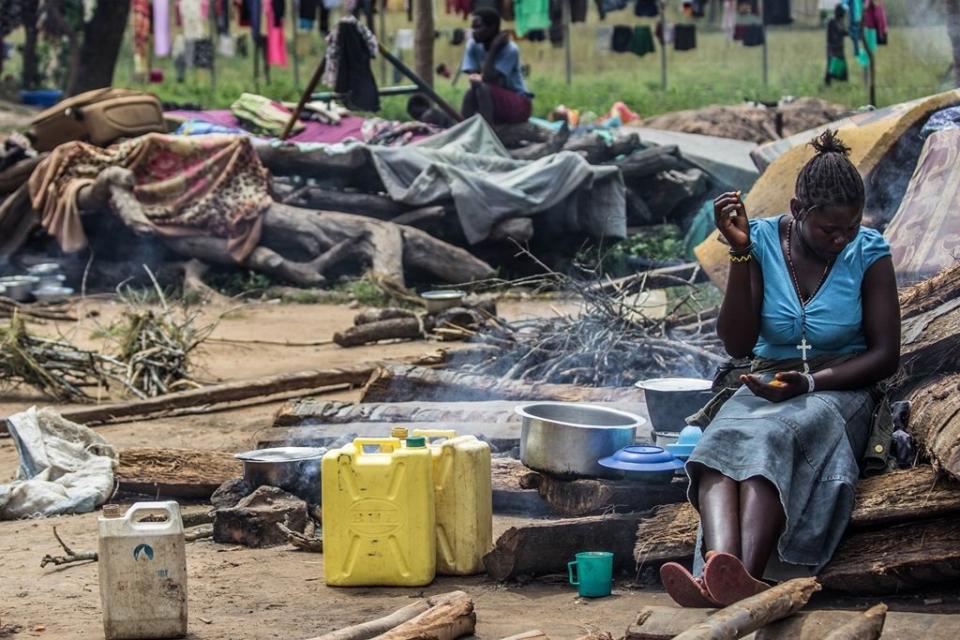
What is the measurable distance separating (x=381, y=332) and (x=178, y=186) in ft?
11.3

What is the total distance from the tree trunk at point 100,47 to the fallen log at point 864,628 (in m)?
16.1

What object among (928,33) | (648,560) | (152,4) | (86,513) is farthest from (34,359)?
(928,33)

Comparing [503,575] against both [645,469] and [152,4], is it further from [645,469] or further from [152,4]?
[152,4]

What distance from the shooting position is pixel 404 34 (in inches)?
824

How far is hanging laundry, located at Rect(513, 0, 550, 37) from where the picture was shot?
17.1 metres

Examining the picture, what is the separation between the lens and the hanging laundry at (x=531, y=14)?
17094 millimetres

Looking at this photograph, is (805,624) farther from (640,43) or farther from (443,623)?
(640,43)

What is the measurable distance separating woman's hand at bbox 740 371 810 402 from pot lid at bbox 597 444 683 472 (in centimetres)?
46

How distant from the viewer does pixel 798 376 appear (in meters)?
3.76

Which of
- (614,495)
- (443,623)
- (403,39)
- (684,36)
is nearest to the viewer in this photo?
(443,623)

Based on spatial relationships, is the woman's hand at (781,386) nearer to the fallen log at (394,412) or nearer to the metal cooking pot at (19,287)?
the fallen log at (394,412)

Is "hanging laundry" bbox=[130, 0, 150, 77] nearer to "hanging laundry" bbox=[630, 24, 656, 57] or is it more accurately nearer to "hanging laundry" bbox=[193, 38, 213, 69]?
"hanging laundry" bbox=[193, 38, 213, 69]

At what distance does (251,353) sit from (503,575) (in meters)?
4.80

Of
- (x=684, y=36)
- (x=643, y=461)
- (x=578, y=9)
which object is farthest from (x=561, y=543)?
(x=684, y=36)
